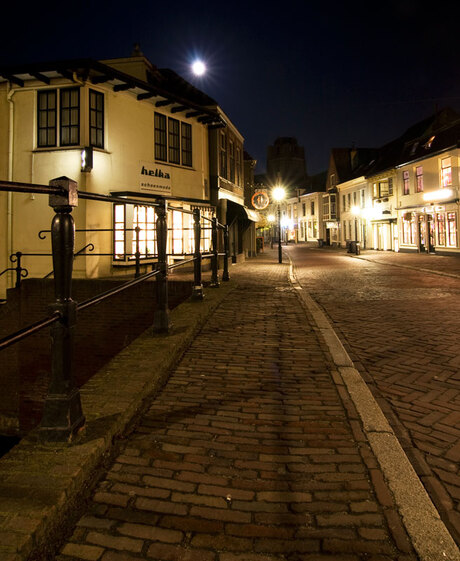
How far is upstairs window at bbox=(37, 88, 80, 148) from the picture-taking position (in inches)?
523

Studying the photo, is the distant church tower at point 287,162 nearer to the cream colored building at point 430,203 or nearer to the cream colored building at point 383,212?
the cream colored building at point 383,212

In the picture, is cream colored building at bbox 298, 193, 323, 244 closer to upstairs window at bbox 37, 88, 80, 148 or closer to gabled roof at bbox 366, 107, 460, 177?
gabled roof at bbox 366, 107, 460, 177

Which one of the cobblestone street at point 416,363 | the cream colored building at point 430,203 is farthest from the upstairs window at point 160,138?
the cream colored building at point 430,203

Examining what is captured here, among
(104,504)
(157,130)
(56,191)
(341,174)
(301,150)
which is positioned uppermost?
(301,150)

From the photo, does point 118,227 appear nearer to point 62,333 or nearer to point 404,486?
point 62,333

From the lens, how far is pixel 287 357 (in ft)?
15.7

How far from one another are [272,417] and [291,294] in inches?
274

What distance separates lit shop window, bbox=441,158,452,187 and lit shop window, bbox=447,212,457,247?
194 centimetres

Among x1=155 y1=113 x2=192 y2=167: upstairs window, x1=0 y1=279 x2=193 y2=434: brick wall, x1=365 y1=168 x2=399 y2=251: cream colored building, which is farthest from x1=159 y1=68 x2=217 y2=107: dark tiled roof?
x1=365 y1=168 x2=399 y2=251: cream colored building

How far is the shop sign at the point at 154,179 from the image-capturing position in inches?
590

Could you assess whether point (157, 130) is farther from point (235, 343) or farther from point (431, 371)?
point (431, 371)

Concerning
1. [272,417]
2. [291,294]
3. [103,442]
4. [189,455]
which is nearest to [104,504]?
[103,442]

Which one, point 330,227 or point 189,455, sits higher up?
point 330,227

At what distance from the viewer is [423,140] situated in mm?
30938
